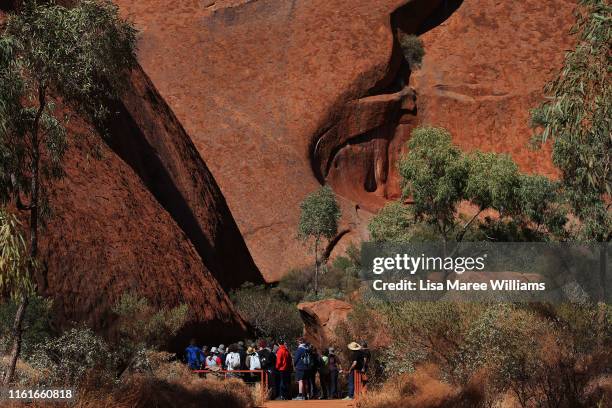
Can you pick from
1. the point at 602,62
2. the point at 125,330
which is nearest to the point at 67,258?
the point at 125,330

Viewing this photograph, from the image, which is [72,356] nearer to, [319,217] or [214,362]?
[214,362]

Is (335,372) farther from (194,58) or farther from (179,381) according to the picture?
(194,58)

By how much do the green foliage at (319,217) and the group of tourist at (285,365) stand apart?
25497 millimetres

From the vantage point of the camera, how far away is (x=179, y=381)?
57.3 feet

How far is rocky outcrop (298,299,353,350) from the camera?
29688 millimetres

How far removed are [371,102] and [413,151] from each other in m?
20.5

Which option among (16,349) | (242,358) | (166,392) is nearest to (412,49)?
(242,358)

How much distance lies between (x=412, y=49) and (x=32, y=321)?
48.6 m

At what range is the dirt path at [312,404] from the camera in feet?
61.6

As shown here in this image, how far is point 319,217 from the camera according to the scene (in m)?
47.9

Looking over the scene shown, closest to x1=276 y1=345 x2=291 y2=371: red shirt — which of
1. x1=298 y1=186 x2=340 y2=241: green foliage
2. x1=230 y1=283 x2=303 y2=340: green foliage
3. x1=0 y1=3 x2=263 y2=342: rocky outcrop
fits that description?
x1=0 y1=3 x2=263 y2=342: rocky outcrop

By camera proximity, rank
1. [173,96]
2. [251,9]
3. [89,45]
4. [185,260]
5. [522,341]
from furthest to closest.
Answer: [251,9] → [173,96] → [185,260] → [522,341] → [89,45]

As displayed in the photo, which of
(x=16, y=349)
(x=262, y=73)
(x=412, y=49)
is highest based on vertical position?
(x=412, y=49)

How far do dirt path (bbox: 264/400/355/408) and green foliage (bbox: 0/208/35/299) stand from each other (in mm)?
7623
